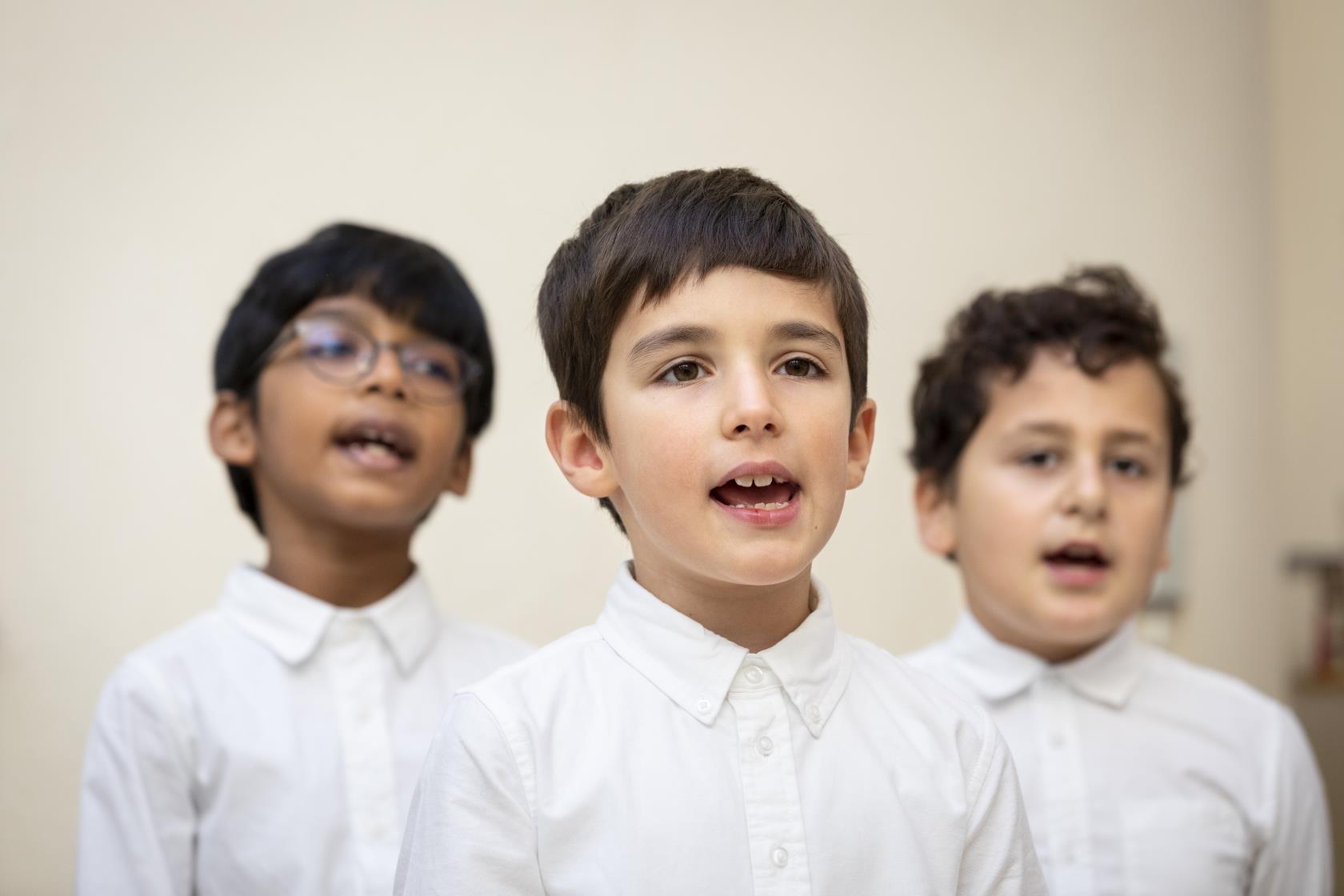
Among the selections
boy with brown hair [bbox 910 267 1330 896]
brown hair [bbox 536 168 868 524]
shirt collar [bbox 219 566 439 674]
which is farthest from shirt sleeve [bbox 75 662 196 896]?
boy with brown hair [bbox 910 267 1330 896]

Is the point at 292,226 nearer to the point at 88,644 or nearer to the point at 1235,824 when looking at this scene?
the point at 88,644

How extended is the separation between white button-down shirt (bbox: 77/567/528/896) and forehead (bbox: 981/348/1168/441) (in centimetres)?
79

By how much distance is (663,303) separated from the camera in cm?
102

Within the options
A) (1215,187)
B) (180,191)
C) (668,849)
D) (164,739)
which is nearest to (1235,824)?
(668,849)

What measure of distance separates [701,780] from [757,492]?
8.8 inches

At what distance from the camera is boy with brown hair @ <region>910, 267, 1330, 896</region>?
5.03ft

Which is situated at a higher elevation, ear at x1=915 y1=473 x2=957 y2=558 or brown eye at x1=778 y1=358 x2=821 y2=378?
brown eye at x1=778 y1=358 x2=821 y2=378

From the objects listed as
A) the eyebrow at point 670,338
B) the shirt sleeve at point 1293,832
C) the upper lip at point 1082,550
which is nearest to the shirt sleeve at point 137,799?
the eyebrow at point 670,338

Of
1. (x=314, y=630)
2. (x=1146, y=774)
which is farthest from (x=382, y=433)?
(x=1146, y=774)

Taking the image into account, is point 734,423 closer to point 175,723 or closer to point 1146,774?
point 175,723

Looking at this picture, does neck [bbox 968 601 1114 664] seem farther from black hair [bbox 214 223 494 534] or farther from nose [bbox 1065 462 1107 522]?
A: black hair [bbox 214 223 494 534]

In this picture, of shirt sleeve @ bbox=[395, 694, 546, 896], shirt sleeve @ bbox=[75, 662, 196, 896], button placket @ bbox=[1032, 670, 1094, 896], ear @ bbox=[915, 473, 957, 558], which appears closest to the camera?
shirt sleeve @ bbox=[395, 694, 546, 896]

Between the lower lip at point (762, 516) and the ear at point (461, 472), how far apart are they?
0.72 meters

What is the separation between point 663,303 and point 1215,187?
9.02 feet
